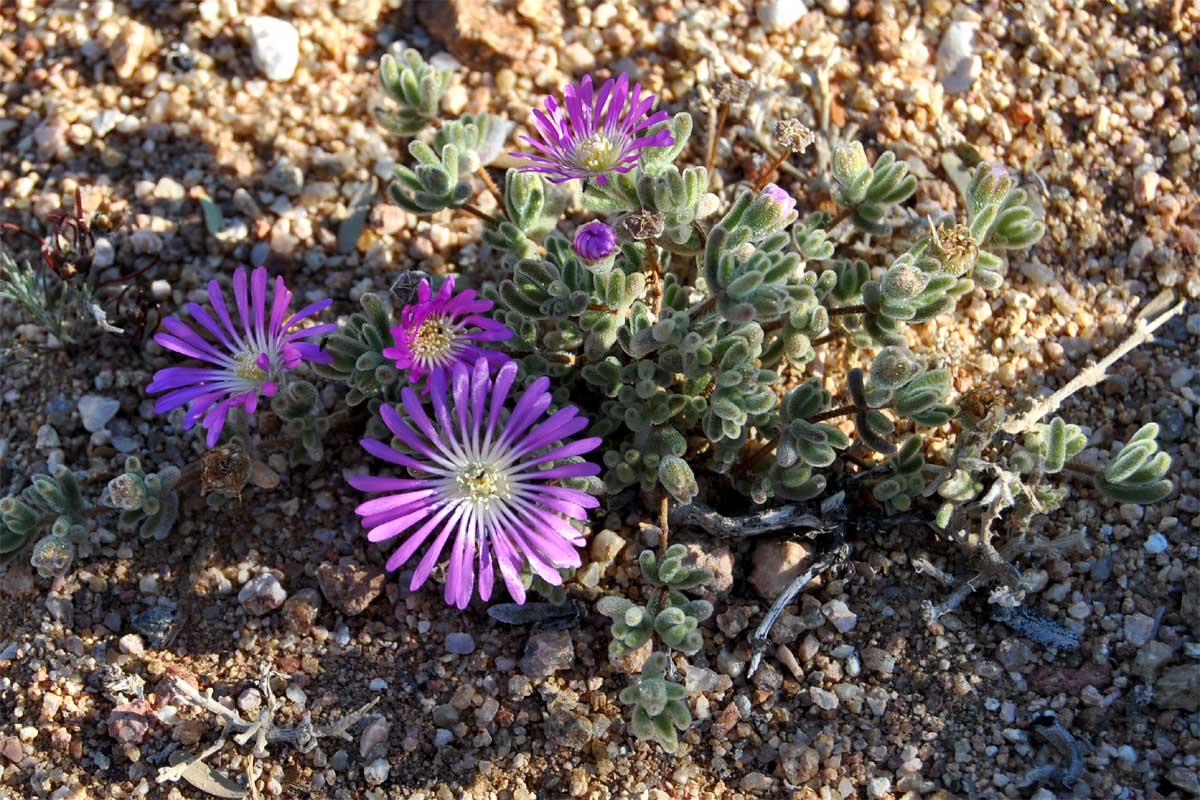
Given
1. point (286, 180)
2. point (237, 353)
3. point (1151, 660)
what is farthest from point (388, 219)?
point (1151, 660)

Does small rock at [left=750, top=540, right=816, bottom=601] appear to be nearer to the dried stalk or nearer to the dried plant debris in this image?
the dried stalk

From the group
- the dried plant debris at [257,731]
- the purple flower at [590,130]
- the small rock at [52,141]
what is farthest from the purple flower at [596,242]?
the small rock at [52,141]

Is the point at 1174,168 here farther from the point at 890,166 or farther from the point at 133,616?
the point at 133,616

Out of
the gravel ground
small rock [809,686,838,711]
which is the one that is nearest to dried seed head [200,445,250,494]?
the gravel ground

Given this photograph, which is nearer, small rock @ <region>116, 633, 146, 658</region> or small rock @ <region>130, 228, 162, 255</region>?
small rock @ <region>116, 633, 146, 658</region>

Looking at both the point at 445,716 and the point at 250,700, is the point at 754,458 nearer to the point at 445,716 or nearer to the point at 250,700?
the point at 445,716

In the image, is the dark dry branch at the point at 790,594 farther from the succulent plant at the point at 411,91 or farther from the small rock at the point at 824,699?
the succulent plant at the point at 411,91

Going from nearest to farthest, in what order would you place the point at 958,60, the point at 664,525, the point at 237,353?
1. the point at 664,525
2. the point at 237,353
3. the point at 958,60
